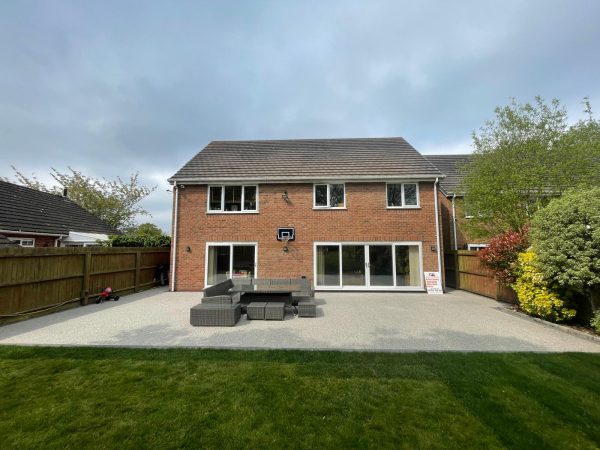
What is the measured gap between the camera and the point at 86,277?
944 centimetres

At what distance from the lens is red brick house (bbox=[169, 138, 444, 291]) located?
12.2 m

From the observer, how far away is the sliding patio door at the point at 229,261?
12484 millimetres

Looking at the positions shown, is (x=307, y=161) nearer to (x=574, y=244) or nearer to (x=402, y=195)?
(x=402, y=195)

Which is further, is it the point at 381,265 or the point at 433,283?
the point at 381,265

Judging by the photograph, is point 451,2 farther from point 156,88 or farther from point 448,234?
point 156,88

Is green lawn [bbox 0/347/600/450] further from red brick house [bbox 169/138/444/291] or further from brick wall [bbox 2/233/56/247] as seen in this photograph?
brick wall [bbox 2/233/56/247]

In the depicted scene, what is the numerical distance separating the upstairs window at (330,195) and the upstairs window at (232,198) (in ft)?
10.2

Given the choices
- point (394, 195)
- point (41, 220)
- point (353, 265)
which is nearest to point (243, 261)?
point (353, 265)

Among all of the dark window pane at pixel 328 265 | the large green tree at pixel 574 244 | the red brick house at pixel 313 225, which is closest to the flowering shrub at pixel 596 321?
the large green tree at pixel 574 244

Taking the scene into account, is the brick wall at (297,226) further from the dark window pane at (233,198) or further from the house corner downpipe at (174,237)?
the dark window pane at (233,198)

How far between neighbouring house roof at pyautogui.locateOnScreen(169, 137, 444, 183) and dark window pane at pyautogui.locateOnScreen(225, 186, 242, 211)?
570 mm

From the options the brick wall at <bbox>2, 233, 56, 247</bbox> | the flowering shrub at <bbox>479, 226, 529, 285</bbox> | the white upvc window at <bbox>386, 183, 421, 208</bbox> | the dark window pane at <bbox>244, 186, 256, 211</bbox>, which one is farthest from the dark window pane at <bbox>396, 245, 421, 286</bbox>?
the brick wall at <bbox>2, 233, 56, 247</bbox>

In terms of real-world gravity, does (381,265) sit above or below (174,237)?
below

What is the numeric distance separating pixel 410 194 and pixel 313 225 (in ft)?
16.8
